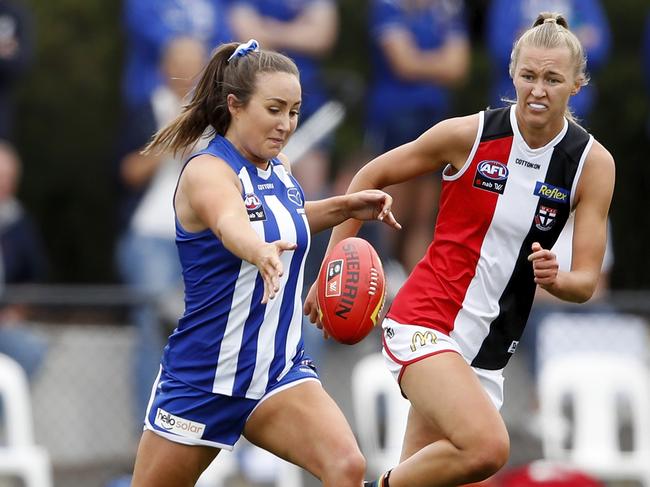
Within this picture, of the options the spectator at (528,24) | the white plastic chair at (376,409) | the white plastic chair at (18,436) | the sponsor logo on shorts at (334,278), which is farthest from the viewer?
the spectator at (528,24)

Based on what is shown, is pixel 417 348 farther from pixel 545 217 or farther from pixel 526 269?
pixel 545 217

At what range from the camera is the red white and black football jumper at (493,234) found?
5688 millimetres

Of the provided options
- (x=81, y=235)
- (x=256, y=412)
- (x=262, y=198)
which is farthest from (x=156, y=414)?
(x=81, y=235)

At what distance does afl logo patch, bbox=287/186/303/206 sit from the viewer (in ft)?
18.5

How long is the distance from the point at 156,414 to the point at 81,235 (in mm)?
7387

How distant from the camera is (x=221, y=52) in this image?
568 centimetres

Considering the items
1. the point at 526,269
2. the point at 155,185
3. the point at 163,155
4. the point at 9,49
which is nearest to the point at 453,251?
the point at 526,269

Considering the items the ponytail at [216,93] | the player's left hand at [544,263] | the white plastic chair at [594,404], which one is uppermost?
the ponytail at [216,93]

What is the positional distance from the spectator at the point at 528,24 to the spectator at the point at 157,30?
1.86 m

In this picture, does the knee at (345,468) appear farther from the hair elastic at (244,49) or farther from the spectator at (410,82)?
the spectator at (410,82)

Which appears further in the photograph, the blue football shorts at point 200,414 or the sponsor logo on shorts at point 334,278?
the sponsor logo on shorts at point 334,278

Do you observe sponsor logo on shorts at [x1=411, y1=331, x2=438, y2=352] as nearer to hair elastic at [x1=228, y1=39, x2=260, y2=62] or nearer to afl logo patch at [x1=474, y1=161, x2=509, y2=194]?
afl logo patch at [x1=474, y1=161, x2=509, y2=194]

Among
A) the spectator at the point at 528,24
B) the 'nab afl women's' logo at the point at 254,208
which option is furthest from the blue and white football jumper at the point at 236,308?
the spectator at the point at 528,24

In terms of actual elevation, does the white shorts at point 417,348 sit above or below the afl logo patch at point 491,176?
below
